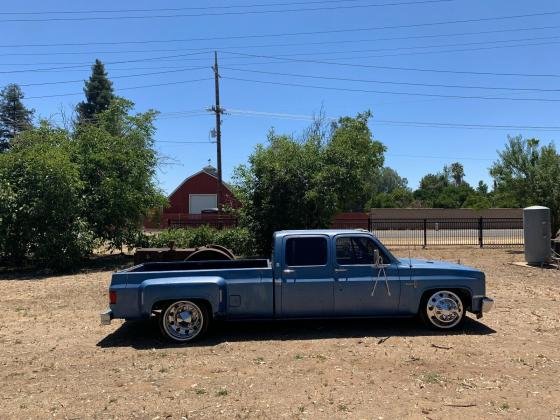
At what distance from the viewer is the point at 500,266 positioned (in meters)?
16.3

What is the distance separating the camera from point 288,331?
8.23 m

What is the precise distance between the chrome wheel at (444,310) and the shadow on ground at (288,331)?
147 mm

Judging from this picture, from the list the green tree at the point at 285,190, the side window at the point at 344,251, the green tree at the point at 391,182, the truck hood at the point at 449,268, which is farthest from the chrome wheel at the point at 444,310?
the green tree at the point at 391,182

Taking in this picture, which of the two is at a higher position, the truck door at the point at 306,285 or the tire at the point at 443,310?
the truck door at the point at 306,285

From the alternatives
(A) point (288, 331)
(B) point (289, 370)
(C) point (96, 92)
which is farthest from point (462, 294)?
(C) point (96, 92)

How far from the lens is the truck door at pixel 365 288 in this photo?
7793 mm

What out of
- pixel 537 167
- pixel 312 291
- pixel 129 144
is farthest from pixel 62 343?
pixel 537 167

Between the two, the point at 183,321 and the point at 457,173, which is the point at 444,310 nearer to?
the point at 183,321

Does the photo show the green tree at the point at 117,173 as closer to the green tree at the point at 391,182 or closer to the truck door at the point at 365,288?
the truck door at the point at 365,288

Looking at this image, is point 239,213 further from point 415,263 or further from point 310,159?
point 415,263

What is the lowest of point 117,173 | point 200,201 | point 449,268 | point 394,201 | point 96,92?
point 449,268

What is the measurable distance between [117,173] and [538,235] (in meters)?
13.3

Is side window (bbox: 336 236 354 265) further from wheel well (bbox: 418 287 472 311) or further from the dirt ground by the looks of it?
wheel well (bbox: 418 287 472 311)

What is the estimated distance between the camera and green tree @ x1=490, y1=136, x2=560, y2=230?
73.1ft
